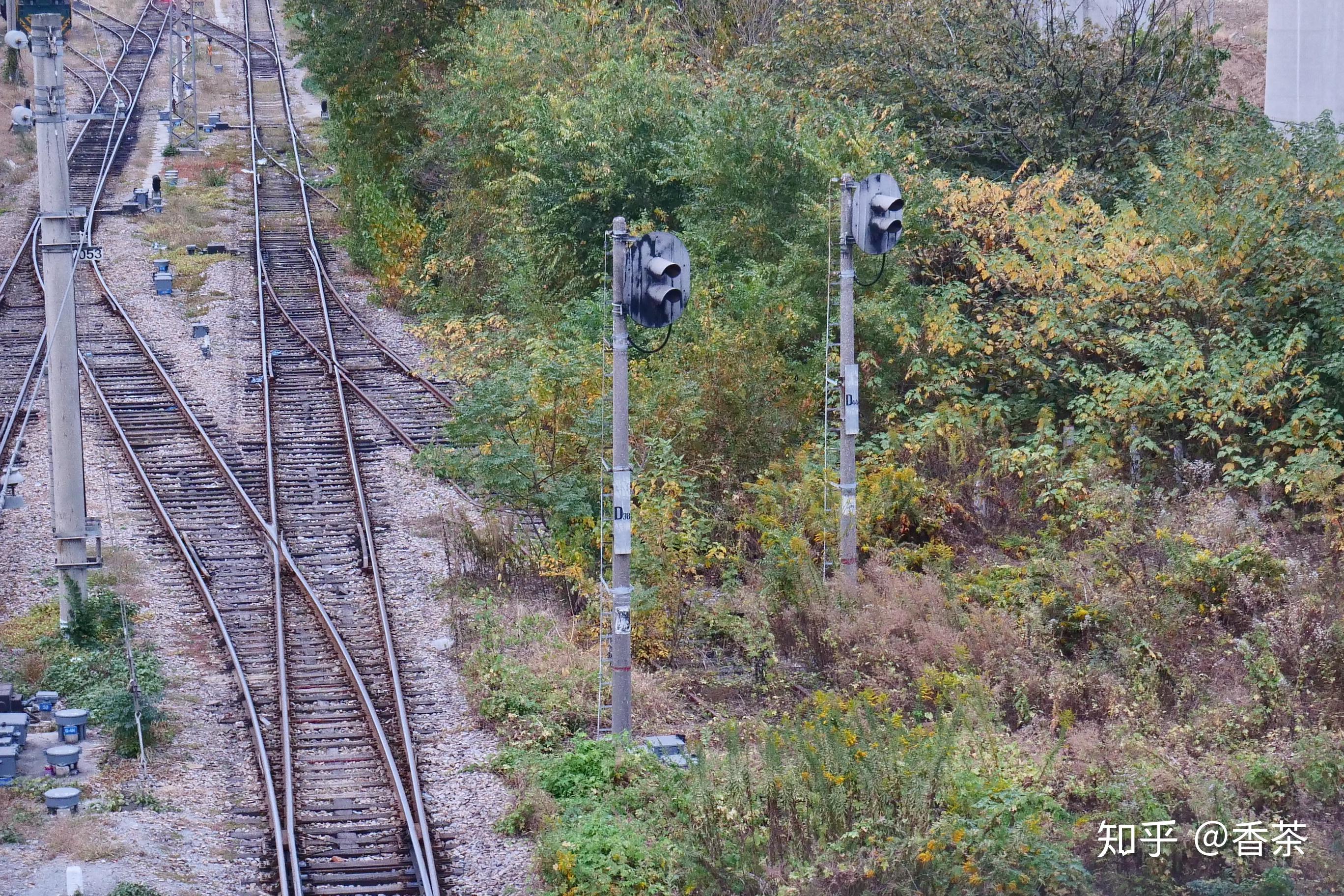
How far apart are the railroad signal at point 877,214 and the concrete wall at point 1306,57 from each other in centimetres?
1137

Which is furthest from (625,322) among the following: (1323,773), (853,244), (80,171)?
(80,171)

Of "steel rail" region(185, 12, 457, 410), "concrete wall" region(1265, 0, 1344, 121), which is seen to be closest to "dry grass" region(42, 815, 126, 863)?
"steel rail" region(185, 12, 457, 410)

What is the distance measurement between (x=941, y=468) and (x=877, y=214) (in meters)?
4.17

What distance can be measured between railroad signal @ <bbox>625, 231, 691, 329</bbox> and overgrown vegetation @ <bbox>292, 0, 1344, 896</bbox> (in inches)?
124

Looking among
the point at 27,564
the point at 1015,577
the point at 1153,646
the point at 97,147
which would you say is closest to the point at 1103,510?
the point at 1015,577

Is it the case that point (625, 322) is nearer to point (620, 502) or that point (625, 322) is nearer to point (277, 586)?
point (620, 502)

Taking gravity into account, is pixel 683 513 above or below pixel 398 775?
above

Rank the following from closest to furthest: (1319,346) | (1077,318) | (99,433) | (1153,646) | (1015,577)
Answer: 1. (1153,646)
2. (1015,577)
3. (1319,346)
4. (1077,318)
5. (99,433)

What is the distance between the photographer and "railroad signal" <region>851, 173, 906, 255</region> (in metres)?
12.7

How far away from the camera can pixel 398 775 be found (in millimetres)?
Result: 11023

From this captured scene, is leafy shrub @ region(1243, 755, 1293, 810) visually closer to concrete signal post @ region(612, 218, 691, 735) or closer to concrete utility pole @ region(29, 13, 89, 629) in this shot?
concrete signal post @ region(612, 218, 691, 735)

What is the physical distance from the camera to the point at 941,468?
52.5 ft

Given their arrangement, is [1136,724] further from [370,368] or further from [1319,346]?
[370,368]

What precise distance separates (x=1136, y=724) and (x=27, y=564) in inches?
461
